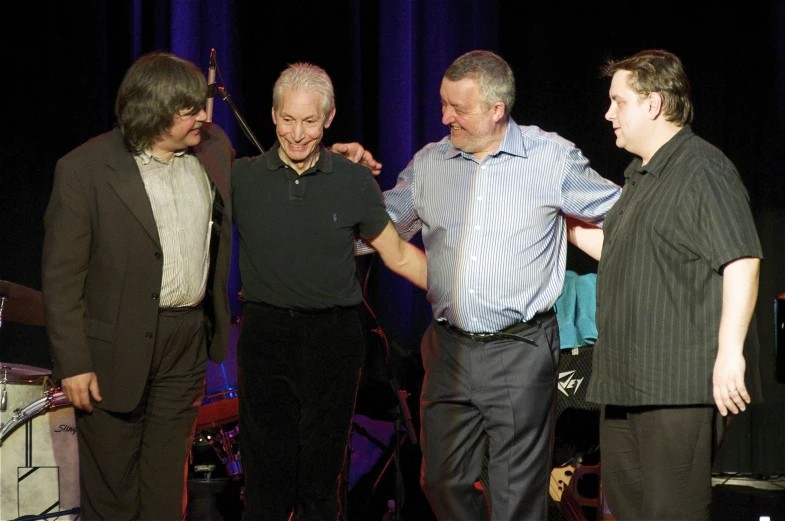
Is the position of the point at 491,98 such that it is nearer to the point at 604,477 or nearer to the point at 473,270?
the point at 473,270

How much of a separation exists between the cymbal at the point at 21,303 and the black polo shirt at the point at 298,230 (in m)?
1.27

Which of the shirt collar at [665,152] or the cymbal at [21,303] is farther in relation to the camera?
the cymbal at [21,303]

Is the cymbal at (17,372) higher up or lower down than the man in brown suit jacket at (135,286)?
lower down

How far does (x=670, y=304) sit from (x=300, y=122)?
1.26 m

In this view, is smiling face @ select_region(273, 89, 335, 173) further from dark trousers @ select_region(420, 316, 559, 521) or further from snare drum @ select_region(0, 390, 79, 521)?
snare drum @ select_region(0, 390, 79, 521)

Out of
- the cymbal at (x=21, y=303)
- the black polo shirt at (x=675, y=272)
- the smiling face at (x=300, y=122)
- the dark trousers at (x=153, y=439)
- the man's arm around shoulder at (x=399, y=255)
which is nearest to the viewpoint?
the black polo shirt at (x=675, y=272)

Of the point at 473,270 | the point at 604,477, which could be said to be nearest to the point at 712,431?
the point at 604,477

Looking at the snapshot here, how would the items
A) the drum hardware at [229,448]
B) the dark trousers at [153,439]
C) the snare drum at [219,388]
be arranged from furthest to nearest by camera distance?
the drum hardware at [229,448] → the snare drum at [219,388] → the dark trousers at [153,439]

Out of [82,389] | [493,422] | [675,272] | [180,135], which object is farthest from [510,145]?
[82,389]

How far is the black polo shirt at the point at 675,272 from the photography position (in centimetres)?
243

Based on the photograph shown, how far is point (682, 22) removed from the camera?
496 cm

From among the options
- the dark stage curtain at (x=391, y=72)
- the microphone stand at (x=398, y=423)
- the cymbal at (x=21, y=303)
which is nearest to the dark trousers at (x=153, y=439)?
the microphone stand at (x=398, y=423)

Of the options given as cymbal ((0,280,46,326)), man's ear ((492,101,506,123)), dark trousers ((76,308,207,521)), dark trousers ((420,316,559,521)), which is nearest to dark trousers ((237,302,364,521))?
dark trousers ((76,308,207,521))

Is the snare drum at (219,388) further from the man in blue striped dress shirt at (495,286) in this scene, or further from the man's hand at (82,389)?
the man's hand at (82,389)
